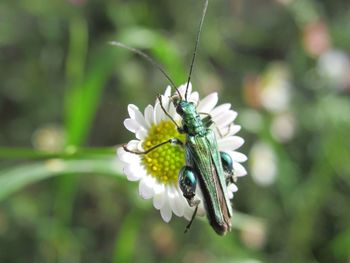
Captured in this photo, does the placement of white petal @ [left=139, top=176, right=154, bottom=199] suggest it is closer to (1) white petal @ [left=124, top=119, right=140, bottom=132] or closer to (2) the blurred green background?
(1) white petal @ [left=124, top=119, right=140, bottom=132]

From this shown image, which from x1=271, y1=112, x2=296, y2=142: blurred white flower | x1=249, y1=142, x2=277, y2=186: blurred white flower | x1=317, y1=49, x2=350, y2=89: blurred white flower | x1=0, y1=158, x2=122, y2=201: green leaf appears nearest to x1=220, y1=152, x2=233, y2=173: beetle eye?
x1=0, y1=158, x2=122, y2=201: green leaf

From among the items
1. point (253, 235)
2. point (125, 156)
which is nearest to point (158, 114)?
point (125, 156)

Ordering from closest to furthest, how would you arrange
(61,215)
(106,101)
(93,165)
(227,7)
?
1. (93,165)
2. (61,215)
3. (106,101)
4. (227,7)

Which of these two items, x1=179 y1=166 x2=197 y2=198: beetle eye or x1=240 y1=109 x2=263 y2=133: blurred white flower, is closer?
x1=179 y1=166 x2=197 y2=198: beetle eye

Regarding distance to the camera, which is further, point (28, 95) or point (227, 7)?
point (227, 7)

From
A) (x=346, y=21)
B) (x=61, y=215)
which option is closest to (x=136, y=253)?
(x=61, y=215)

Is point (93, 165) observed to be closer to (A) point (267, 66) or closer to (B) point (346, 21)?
(A) point (267, 66)
